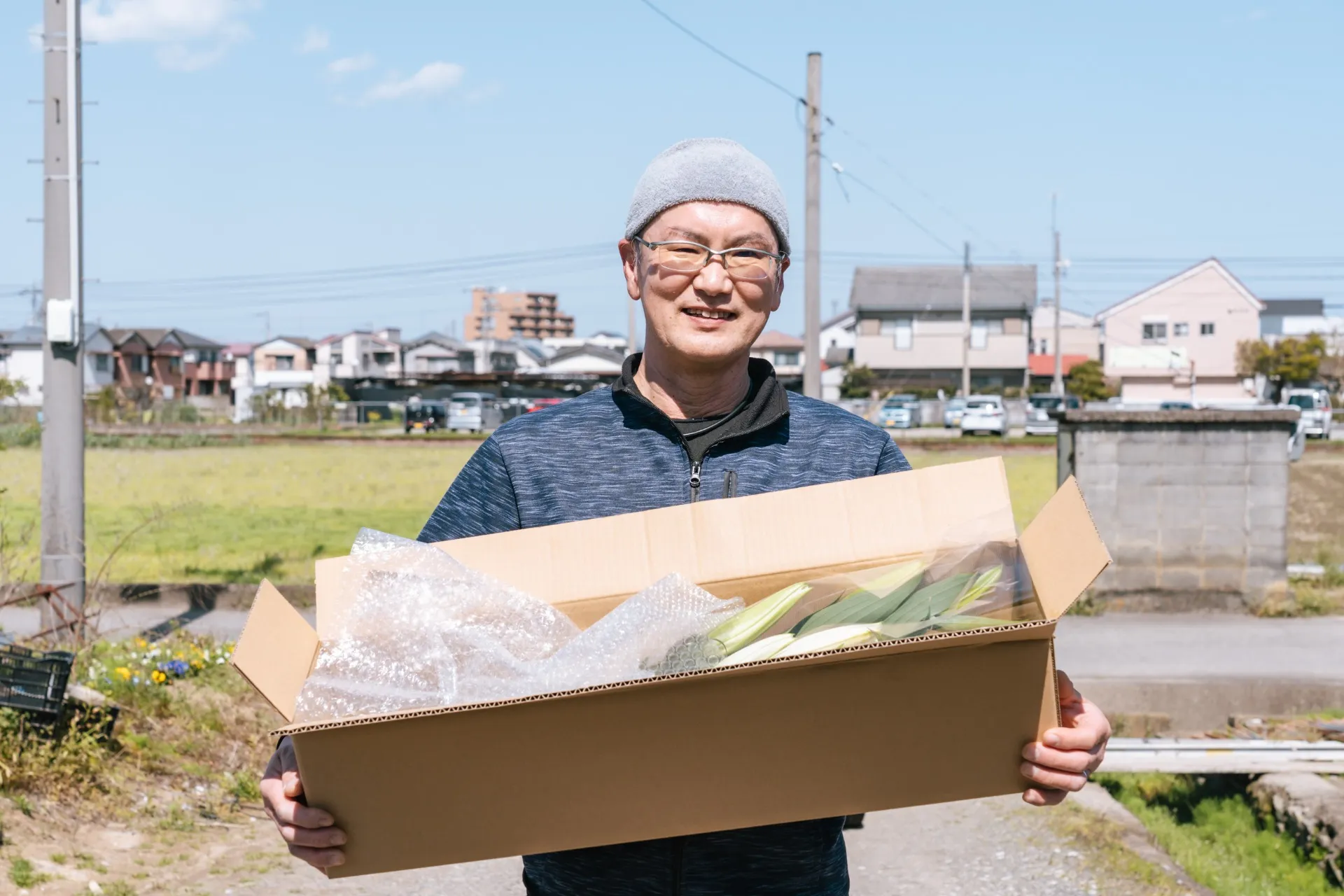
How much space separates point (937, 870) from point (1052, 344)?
276 feet

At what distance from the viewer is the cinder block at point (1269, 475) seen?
986cm

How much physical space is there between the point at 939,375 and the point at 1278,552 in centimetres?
5919

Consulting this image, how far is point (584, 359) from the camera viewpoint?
88.4 m

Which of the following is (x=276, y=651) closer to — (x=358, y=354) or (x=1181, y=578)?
(x=1181, y=578)

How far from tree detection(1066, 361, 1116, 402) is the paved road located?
51212mm

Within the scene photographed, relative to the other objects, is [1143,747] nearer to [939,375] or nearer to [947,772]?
[947,772]

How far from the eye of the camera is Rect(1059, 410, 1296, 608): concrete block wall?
32.5 ft

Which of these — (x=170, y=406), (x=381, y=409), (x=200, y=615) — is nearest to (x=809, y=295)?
(x=200, y=615)

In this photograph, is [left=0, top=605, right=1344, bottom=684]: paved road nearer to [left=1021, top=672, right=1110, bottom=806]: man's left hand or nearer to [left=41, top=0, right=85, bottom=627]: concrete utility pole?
[left=41, top=0, right=85, bottom=627]: concrete utility pole

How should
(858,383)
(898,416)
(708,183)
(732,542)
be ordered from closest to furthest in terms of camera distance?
(732,542) < (708,183) < (898,416) < (858,383)

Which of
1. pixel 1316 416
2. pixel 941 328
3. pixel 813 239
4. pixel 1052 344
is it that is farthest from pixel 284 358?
pixel 813 239

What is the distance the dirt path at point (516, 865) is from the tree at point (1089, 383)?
184ft

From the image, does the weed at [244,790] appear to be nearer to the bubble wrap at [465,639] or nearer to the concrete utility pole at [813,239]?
the bubble wrap at [465,639]

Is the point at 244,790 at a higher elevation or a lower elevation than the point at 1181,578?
lower
